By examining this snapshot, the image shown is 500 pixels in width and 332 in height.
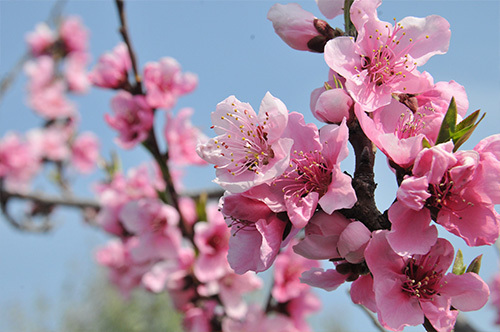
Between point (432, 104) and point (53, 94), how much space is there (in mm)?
4647

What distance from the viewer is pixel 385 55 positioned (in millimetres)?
821

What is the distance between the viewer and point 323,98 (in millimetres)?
736

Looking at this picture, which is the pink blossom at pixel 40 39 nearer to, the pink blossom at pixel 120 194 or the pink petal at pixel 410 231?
the pink blossom at pixel 120 194

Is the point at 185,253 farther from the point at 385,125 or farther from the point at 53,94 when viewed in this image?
the point at 53,94

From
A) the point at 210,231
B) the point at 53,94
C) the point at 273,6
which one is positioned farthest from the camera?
the point at 53,94

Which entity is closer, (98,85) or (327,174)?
(327,174)

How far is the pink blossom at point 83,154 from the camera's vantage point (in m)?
4.48

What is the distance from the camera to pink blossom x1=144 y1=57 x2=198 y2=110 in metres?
1.94

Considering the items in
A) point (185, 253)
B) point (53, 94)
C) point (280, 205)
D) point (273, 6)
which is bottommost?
point (53, 94)

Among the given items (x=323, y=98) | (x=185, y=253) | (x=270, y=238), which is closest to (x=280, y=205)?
(x=270, y=238)

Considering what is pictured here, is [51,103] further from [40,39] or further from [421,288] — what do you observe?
[421,288]

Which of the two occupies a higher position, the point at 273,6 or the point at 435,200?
the point at 273,6

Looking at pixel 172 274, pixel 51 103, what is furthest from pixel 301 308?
pixel 51 103

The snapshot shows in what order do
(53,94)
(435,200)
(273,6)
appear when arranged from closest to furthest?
(435,200) < (273,6) < (53,94)
